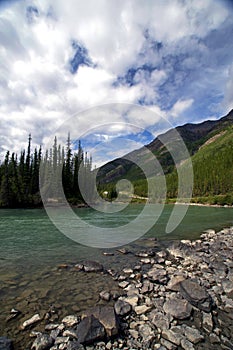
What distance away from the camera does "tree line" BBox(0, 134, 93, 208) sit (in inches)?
1911

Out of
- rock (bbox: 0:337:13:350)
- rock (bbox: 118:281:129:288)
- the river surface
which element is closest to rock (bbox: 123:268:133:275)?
the river surface

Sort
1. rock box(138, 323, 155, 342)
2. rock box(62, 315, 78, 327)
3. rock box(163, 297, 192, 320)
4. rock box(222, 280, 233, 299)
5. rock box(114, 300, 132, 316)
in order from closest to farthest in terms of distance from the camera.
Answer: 1. rock box(138, 323, 155, 342)
2. rock box(62, 315, 78, 327)
3. rock box(163, 297, 192, 320)
4. rock box(114, 300, 132, 316)
5. rock box(222, 280, 233, 299)

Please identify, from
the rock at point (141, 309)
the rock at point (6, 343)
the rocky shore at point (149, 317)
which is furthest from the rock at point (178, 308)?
the rock at point (6, 343)

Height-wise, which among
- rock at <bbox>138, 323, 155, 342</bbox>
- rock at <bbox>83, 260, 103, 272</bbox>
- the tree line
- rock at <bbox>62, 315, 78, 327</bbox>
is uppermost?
the tree line

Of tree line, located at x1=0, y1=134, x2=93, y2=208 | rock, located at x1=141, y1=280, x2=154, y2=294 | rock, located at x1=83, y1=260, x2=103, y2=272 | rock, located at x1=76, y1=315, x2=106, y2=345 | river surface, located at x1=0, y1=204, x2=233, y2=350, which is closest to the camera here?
rock, located at x1=76, y1=315, x2=106, y2=345

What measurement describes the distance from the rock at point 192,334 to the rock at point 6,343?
4006 millimetres

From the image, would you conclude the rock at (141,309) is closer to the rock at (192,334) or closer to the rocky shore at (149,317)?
the rocky shore at (149,317)

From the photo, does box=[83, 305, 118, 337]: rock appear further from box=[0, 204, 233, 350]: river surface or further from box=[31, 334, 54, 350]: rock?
box=[31, 334, 54, 350]: rock

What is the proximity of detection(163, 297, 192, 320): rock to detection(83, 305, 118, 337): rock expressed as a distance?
1634mm

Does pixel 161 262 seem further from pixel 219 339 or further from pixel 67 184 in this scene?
pixel 67 184

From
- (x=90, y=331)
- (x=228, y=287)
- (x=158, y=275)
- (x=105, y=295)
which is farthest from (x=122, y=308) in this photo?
(x=228, y=287)

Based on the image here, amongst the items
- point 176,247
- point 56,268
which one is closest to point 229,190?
point 176,247

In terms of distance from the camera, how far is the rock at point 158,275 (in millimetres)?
8070

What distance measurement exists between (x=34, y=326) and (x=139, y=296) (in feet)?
10.6
